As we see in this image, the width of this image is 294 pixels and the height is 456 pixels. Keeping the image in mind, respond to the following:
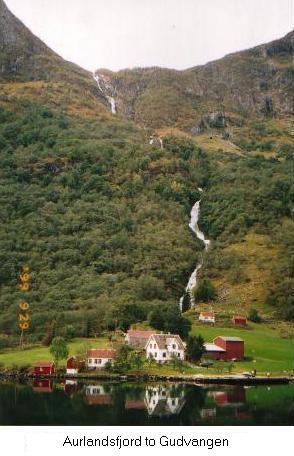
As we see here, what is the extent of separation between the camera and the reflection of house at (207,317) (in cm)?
9181

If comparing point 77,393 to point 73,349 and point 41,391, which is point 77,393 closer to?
point 41,391

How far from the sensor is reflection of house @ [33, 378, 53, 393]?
61.2m

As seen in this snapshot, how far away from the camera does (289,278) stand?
10350cm

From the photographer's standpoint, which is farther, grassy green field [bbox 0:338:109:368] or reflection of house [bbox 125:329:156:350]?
reflection of house [bbox 125:329:156:350]

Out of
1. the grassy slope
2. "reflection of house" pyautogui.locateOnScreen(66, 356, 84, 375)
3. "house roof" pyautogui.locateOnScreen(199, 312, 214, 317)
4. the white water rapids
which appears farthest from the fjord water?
the white water rapids

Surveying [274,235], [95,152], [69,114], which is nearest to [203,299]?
[274,235]

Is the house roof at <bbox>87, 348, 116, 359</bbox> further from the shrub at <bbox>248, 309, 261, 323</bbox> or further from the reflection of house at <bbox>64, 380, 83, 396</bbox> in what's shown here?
the shrub at <bbox>248, 309, 261, 323</bbox>

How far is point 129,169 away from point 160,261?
3856 centimetres

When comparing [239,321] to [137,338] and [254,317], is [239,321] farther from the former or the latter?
[137,338]

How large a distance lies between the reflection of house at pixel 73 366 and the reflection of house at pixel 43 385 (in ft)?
10.5

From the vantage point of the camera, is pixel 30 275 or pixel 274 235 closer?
pixel 30 275

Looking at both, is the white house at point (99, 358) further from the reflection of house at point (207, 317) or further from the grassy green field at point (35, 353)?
the reflection of house at point (207, 317)

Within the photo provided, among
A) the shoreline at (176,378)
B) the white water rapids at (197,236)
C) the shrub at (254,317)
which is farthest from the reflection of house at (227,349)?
the white water rapids at (197,236)

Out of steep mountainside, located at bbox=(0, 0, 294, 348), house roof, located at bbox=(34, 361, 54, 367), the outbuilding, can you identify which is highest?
steep mountainside, located at bbox=(0, 0, 294, 348)
